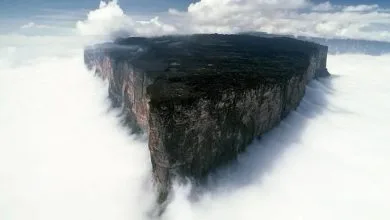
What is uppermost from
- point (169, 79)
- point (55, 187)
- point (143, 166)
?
point (169, 79)

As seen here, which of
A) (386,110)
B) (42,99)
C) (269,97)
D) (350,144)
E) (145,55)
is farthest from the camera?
Answer: (42,99)

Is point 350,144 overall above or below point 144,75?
below

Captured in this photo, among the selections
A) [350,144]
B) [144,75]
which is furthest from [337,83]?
[144,75]

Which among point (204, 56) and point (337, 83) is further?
point (337, 83)

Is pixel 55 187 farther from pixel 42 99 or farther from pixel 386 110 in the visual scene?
pixel 386 110

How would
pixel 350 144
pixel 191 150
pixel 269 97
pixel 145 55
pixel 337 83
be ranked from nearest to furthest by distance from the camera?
pixel 191 150 → pixel 269 97 → pixel 350 144 → pixel 145 55 → pixel 337 83

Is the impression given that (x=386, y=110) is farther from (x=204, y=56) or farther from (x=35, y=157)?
(x=35, y=157)

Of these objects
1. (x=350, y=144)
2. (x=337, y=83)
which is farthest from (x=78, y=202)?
(x=337, y=83)
